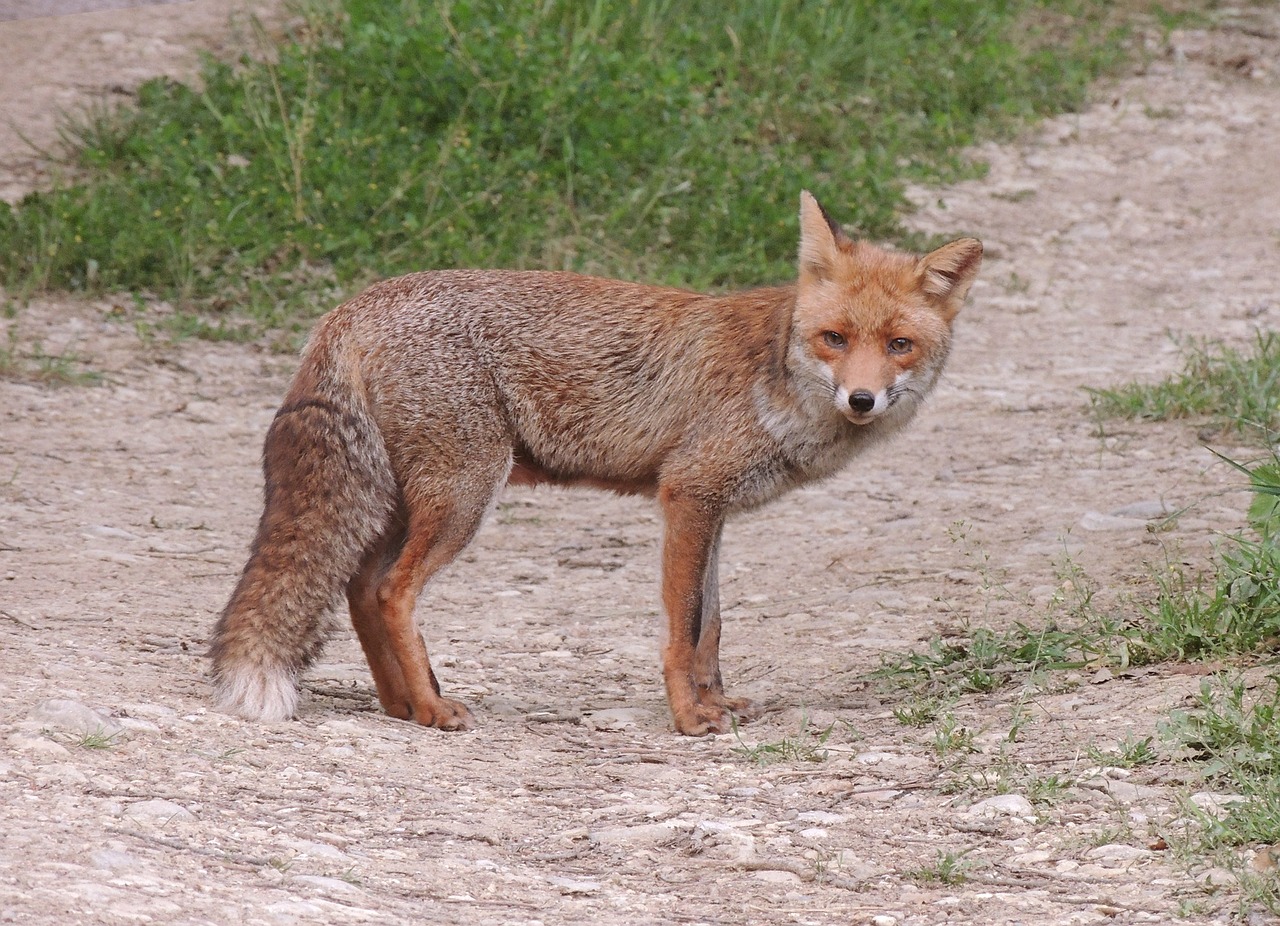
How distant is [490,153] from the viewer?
9867mm

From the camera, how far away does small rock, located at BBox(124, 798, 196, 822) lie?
11.3 feet

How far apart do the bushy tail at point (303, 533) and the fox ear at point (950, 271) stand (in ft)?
6.30

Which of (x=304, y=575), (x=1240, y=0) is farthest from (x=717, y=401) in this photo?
(x=1240, y=0)

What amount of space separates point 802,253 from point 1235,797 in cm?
238

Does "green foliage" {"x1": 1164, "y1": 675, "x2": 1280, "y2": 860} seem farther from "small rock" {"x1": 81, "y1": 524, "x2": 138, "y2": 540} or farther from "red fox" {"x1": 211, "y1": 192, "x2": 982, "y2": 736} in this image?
"small rock" {"x1": 81, "y1": 524, "x2": 138, "y2": 540}

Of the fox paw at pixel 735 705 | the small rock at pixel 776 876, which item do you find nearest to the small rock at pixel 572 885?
the small rock at pixel 776 876

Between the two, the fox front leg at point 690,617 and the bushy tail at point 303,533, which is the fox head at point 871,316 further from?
the bushy tail at point 303,533

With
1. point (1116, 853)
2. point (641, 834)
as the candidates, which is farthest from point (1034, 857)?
point (641, 834)

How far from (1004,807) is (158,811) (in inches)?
80.4

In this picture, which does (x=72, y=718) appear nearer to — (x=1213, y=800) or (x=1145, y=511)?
(x=1213, y=800)

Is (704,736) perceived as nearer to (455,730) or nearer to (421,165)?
(455,730)

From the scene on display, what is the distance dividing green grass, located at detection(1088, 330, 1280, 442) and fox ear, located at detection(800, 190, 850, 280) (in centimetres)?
288

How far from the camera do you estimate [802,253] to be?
5.30 metres

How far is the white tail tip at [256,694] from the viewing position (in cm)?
444
